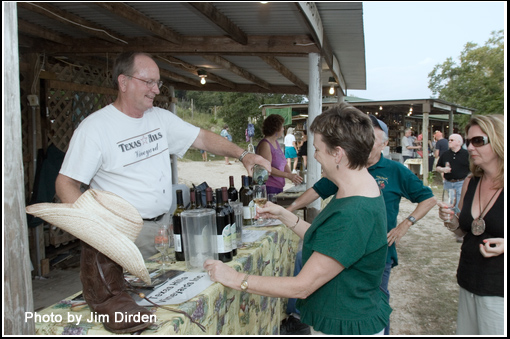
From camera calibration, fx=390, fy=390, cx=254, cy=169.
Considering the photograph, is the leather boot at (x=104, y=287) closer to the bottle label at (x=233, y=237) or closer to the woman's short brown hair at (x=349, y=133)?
the bottle label at (x=233, y=237)

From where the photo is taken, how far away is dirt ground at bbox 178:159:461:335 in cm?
352

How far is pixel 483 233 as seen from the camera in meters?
2.01

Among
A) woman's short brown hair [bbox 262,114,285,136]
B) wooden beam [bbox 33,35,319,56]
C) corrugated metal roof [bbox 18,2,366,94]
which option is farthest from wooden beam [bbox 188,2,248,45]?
woman's short brown hair [bbox 262,114,285,136]

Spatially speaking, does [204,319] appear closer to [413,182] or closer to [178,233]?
[178,233]

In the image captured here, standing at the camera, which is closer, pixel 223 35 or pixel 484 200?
pixel 484 200

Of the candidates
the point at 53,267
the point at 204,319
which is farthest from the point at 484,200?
the point at 53,267

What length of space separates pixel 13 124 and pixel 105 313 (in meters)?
0.64

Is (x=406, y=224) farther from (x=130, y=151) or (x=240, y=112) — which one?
(x=240, y=112)

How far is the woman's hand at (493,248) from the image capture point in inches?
72.2

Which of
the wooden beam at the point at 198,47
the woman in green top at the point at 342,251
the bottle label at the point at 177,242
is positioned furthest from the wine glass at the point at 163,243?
the wooden beam at the point at 198,47

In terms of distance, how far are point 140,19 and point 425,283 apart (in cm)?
422

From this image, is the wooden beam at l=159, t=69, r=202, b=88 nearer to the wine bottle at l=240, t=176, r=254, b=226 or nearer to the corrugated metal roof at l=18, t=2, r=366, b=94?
the corrugated metal roof at l=18, t=2, r=366, b=94

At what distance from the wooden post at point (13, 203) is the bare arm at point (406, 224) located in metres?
2.13

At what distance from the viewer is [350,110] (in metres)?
1.52
